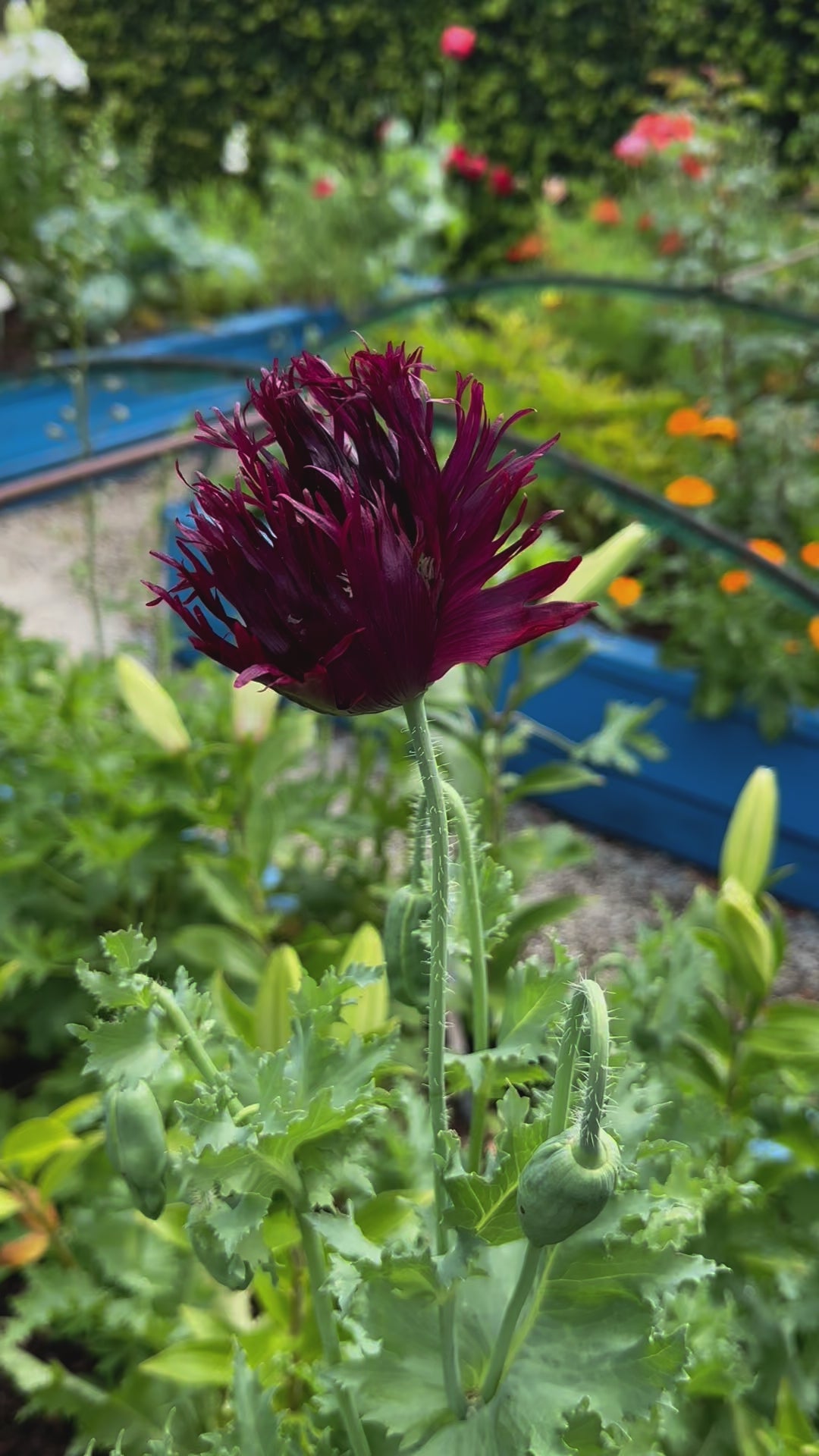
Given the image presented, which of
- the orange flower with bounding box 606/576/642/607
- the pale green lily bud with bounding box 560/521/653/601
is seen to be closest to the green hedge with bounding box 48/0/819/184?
the orange flower with bounding box 606/576/642/607

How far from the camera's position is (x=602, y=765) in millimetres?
2236

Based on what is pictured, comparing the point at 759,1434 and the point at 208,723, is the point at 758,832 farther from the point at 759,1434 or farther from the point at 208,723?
the point at 208,723

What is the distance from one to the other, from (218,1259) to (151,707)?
2.44 feet

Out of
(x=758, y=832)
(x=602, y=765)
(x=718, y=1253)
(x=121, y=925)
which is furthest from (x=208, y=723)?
(x=602, y=765)

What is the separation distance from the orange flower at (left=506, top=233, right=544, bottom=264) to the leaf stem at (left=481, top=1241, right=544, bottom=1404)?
447cm

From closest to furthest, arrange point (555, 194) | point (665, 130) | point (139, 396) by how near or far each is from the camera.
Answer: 1. point (139, 396)
2. point (665, 130)
3. point (555, 194)

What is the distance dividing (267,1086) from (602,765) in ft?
5.69

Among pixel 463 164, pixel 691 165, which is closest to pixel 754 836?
pixel 691 165

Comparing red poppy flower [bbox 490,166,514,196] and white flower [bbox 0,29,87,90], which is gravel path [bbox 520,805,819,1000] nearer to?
white flower [bbox 0,29,87,90]

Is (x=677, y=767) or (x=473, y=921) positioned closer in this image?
(x=473, y=921)

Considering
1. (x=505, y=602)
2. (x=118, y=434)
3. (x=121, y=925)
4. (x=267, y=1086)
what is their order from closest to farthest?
(x=505, y=602) < (x=267, y=1086) < (x=121, y=925) < (x=118, y=434)

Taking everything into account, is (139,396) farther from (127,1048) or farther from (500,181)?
(500,181)

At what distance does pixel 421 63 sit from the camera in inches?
204

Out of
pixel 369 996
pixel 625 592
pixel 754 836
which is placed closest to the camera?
pixel 369 996
